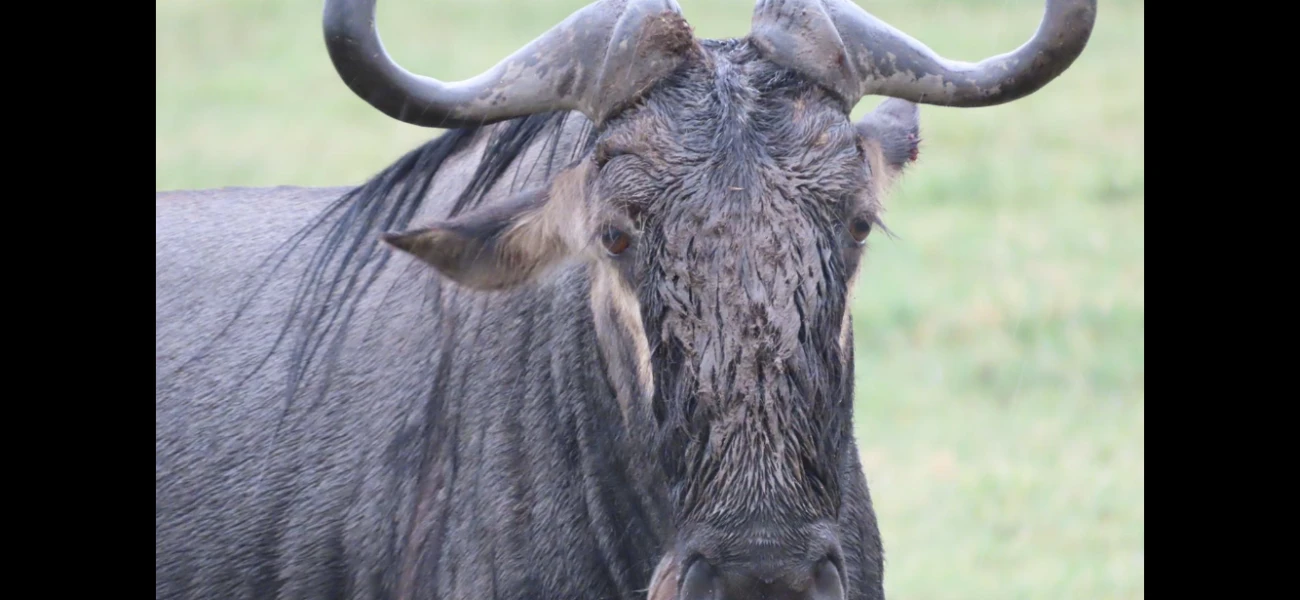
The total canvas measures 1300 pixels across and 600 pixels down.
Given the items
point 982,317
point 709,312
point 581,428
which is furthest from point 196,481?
point 982,317

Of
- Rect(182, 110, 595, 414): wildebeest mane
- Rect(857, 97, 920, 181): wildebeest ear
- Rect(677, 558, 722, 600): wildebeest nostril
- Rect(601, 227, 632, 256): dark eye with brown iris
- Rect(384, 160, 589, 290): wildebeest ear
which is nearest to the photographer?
Rect(677, 558, 722, 600): wildebeest nostril

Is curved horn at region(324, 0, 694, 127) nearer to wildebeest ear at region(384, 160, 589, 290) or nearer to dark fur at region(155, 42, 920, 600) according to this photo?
dark fur at region(155, 42, 920, 600)

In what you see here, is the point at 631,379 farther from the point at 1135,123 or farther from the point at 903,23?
the point at 903,23

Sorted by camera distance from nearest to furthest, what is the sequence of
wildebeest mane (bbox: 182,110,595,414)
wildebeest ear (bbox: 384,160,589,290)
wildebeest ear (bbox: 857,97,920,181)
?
wildebeest ear (bbox: 384,160,589,290) → wildebeest ear (bbox: 857,97,920,181) → wildebeest mane (bbox: 182,110,595,414)

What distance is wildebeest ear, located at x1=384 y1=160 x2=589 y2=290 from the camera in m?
4.71

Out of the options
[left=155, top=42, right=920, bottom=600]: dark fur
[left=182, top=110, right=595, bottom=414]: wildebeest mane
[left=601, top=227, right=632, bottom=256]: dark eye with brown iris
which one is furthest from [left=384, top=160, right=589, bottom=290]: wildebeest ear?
[left=182, top=110, right=595, bottom=414]: wildebeest mane

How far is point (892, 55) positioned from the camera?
472 centimetres

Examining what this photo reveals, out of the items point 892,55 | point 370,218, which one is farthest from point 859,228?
point 370,218

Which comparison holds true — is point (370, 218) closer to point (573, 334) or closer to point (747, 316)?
point (573, 334)

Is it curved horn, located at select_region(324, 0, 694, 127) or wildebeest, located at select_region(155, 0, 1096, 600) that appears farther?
curved horn, located at select_region(324, 0, 694, 127)

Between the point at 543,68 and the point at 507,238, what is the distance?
51cm

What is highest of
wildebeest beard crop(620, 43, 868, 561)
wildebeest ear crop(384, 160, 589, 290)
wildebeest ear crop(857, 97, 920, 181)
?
wildebeest ear crop(857, 97, 920, 181)

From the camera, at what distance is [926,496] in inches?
389

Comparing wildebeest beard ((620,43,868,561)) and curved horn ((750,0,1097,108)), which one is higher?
curved horn ((750,0,1097,108))
